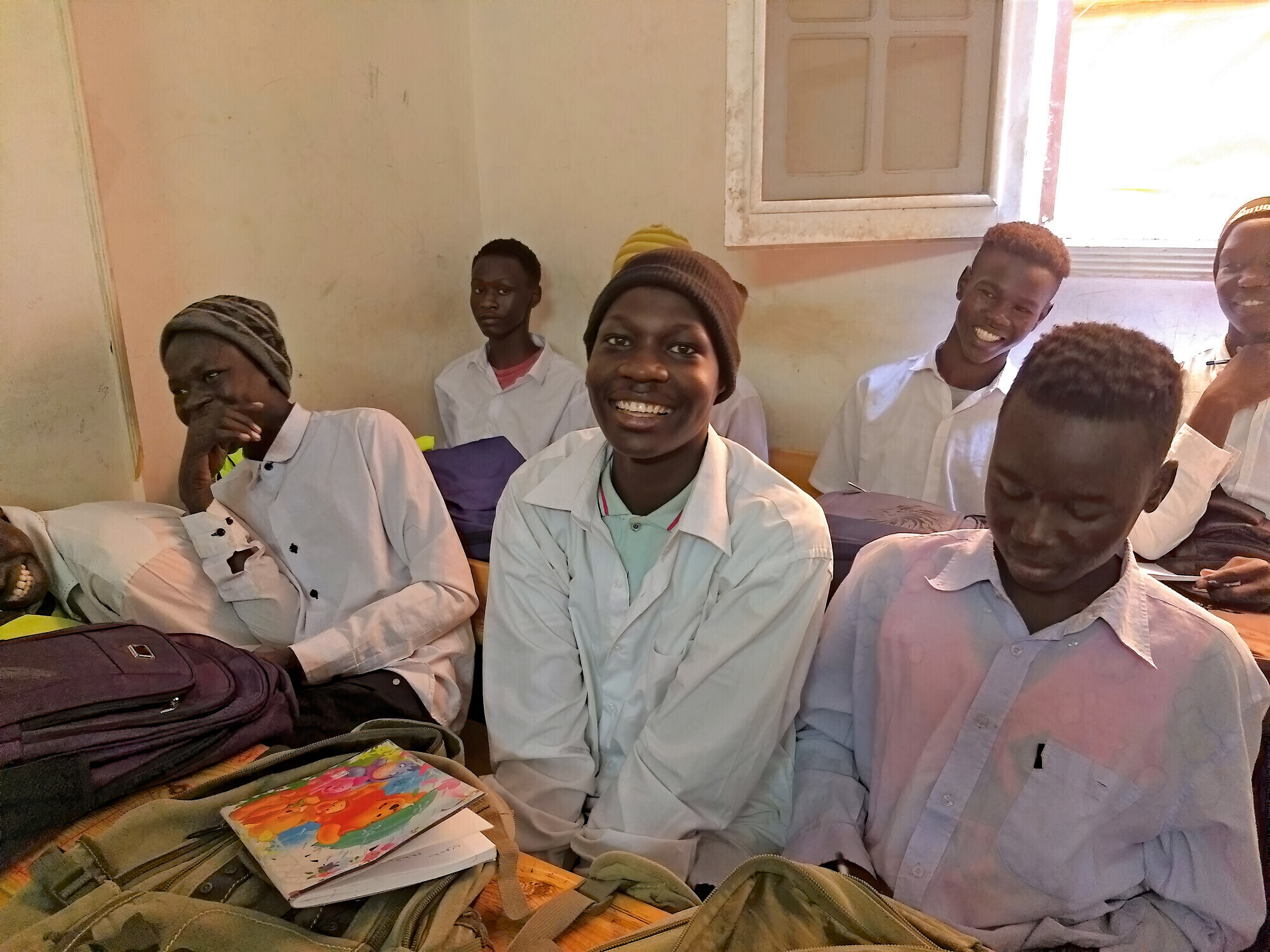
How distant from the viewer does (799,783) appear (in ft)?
5.01

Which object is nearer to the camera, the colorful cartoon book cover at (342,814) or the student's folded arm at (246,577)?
the colorful cartoon book cover at (342,814)

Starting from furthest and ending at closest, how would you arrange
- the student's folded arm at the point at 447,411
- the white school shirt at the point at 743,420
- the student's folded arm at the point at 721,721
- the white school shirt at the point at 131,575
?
the student's folded arm at the point at 447,411
the white school shirt at the point at 743,420
the white school shirt at the point at 131,575
the student's folded arm at the point at 721,721

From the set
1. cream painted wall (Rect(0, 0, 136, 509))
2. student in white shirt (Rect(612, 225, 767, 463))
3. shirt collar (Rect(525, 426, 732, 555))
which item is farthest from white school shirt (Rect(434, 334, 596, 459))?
shirt collar (Rect(525, 426, 732, 555))

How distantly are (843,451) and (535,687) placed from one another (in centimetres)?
162

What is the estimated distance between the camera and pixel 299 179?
287 centimetres

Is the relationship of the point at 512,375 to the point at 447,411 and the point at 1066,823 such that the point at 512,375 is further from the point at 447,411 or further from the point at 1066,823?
the point at 1066,823

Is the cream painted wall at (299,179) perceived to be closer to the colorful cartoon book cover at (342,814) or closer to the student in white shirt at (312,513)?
the student in white shirt at (312,513)


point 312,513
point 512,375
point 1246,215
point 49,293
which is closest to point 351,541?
point 312,513

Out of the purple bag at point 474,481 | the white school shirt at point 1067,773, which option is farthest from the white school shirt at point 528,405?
the white school shirt at point 1067,773

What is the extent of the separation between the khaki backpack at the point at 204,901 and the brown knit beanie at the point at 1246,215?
2.24 metres

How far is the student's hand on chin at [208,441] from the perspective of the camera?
6.66 ft

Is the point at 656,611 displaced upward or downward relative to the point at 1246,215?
downward

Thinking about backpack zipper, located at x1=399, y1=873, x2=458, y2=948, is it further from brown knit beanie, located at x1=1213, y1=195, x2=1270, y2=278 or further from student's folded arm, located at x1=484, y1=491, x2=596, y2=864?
brown knit beanie, located at x1=1213, y1=195, x2=1270, y2=278

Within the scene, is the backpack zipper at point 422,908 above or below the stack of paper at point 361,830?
below
